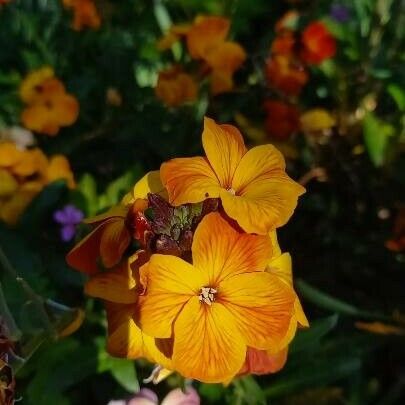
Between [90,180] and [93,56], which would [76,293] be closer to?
[90,180]

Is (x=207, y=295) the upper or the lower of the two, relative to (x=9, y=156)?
upper

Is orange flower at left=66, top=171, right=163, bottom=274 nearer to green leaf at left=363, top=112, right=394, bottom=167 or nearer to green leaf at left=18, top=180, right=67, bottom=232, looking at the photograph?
green leaf at left=18, top=180, right=67, bottom=232

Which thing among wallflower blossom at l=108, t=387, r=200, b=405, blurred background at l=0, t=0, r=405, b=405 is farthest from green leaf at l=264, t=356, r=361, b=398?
wallflower blossom at l=108, t=387, r=200, b=405

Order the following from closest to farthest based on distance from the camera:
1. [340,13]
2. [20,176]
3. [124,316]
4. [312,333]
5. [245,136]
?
[124,316], [312,333], [20,176], [245,136], [340,13]

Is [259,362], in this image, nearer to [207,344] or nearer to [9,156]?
[207,344]

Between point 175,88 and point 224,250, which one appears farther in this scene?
point 175,88

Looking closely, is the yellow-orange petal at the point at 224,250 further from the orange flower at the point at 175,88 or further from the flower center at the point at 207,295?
the orange flower at the point at 175,88

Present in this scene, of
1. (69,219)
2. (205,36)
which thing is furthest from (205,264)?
(205,36)
